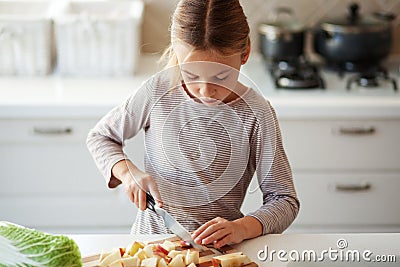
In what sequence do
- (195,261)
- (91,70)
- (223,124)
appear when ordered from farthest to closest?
1. (91,70)
2. (223,124)
3. (195,261)

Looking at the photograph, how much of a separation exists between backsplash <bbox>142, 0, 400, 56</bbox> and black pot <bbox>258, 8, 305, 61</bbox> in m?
0.17

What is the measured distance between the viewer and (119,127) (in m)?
1.61

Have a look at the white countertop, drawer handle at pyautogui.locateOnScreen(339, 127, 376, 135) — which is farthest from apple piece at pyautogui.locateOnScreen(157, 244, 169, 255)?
drawer handle at pyautogui.locateOnScreen(339, 127, 376, 135)

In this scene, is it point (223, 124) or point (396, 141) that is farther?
point (396, 141)

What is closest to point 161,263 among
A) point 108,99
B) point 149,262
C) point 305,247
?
point 149,262

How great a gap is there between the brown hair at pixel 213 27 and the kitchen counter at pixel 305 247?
357 millimetres

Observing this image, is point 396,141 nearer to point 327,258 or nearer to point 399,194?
point 399,194

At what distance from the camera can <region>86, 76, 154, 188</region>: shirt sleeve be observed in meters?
1.57

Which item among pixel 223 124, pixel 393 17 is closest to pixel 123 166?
pixel 223 124

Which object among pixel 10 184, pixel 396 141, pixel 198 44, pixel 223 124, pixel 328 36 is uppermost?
pixel 198 44

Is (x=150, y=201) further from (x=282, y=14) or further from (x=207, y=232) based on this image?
(x=282, y=14)

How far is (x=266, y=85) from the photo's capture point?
270cm

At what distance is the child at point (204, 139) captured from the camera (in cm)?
141

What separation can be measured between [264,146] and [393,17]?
149 cm
